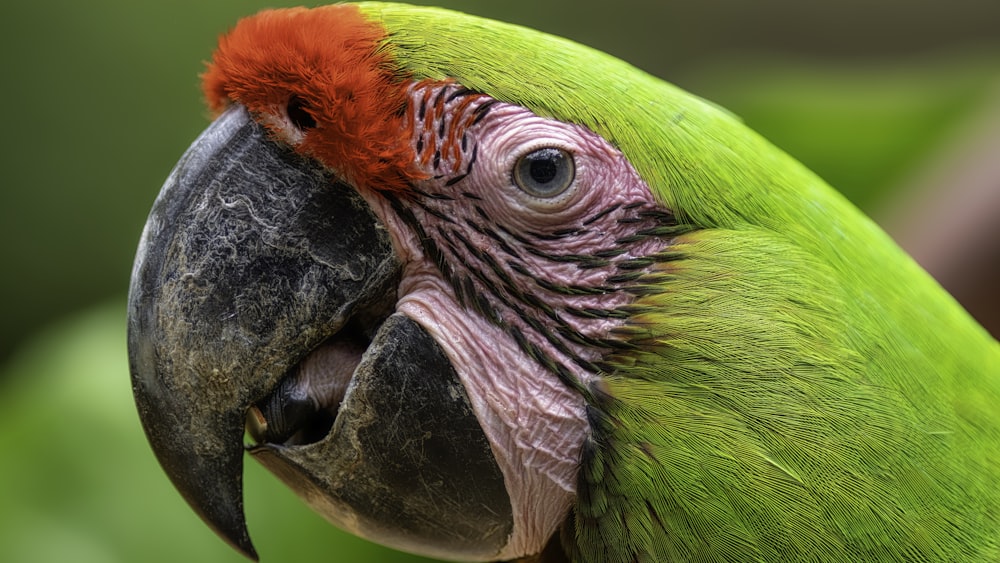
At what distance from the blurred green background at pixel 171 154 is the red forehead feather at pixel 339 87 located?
1.33 ft

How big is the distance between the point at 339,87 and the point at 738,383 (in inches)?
22.6

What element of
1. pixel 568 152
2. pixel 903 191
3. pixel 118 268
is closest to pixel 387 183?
pixel 568 152

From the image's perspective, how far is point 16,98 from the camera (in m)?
3.82

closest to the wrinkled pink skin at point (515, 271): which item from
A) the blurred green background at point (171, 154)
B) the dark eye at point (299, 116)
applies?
the dark eye at point (299, 116)

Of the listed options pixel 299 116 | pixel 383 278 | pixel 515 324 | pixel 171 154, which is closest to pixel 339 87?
pixel 299 116

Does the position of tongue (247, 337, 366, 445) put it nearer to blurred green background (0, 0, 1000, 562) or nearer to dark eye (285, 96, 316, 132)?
dark eye (285, 96, 316, 132)

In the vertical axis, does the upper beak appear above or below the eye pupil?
below

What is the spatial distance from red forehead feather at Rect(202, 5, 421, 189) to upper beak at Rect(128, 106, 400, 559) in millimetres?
41

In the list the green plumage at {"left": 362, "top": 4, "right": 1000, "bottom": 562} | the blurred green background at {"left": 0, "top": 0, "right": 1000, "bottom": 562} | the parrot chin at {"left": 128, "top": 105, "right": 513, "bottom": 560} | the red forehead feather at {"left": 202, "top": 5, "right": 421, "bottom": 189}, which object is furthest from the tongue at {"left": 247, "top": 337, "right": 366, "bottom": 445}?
the blurred green background at {"left": 0, "top": 0, "right": 1000, "bottom": 562}

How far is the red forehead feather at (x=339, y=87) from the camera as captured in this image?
3.32ft

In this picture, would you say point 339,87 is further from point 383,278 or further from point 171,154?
point 171,154

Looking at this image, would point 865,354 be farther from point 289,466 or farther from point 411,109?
point 289,466

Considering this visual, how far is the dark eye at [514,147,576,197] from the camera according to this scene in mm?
1021

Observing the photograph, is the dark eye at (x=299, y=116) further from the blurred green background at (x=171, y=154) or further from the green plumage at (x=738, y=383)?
the blurred green background at (x=171, y=154)
